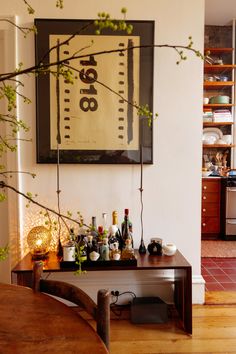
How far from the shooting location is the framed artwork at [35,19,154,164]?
2.38m

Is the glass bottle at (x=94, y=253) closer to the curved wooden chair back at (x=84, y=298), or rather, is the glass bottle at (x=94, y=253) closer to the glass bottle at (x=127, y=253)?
the glass bottle at (x=127, y=253)

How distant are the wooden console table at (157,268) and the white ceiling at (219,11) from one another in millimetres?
3721

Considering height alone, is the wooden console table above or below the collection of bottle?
below

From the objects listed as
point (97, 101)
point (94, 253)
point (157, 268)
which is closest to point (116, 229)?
point (94, 253)

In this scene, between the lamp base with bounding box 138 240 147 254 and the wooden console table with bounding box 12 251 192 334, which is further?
the lamp base with bounding box 138 240 147 254

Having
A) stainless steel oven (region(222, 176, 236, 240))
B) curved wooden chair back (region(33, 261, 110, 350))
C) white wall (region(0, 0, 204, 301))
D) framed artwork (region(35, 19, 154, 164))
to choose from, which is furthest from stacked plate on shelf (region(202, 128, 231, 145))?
curved wooden chair back (region(33, 261, 110, 350))

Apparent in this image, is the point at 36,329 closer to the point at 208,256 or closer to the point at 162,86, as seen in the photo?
the point at 162,86

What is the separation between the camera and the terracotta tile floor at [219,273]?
288 cm

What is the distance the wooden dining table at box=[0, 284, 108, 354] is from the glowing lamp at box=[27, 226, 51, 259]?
112 cm

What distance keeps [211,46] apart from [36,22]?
3.56 metres

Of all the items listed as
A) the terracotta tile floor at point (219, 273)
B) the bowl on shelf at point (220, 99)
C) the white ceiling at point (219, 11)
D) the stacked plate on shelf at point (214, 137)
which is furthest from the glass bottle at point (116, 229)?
the white ceiling at point (219, 11)

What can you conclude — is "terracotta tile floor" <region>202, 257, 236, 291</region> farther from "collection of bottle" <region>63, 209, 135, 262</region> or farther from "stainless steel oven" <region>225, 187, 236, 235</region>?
"collection of bottle" <region>63, 209, 135, 262</region>

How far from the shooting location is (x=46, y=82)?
2383mm

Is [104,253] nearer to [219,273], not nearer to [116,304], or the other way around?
[116,304]
